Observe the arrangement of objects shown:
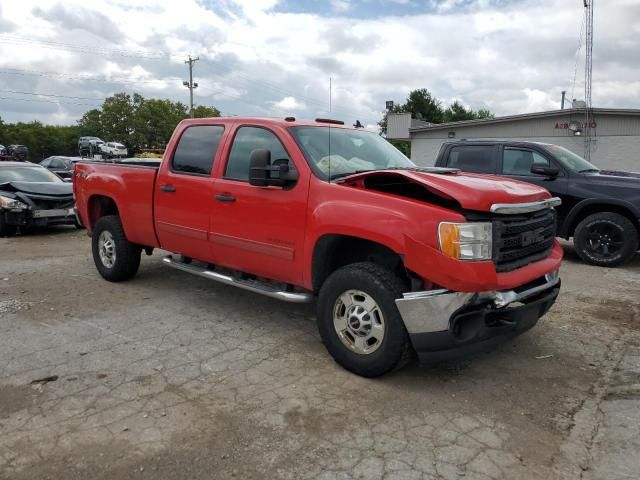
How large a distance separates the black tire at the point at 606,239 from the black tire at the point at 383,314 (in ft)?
17.9

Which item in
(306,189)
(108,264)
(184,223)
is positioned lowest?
(108,264)

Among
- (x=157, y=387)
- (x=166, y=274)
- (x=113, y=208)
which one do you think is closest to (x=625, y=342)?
(x=157, y=387)

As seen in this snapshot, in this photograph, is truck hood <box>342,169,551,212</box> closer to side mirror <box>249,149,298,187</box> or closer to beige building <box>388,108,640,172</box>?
side mirror <box>249,149,298,187</box>

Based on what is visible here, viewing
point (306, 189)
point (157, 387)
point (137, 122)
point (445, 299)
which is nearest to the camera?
point (445, 299)

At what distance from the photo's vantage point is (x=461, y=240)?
133 inches

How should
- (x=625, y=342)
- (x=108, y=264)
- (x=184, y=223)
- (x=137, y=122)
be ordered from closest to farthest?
1. (x=625, y=342)
2. (x=184, y=223)
3. (x=108, y=264)
4. (x=137, y=122)

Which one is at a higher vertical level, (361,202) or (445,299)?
(361,202)

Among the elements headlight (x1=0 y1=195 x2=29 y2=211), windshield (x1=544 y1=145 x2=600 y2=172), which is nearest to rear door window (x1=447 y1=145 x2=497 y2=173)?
windshield (x1=544 y1=145 x2=600 y2=172)

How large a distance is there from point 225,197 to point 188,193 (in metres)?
0.59

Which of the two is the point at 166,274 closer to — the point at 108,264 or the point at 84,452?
the point at 108,264

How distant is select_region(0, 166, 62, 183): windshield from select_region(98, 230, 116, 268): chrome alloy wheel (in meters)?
5.92

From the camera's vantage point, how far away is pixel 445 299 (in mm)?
3389

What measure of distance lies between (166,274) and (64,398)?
3.54 m

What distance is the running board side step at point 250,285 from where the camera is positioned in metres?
4.27
